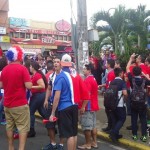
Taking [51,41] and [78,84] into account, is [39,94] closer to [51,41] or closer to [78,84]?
[78,84]

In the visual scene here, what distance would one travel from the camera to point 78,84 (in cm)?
551

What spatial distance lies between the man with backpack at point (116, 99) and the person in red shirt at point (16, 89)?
182 centimetres

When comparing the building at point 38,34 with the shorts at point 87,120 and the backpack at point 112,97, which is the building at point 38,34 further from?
→ the shorts at point 87,120

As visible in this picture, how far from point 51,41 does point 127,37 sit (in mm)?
30872

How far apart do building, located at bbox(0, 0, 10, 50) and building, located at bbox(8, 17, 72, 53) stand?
2.36 meters

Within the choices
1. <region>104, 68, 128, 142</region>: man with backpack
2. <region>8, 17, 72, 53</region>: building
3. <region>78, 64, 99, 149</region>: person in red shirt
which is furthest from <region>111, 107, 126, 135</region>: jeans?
<region>8, 17, 72, 53</region>: building

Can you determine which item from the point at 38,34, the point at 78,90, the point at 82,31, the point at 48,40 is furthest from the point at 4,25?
the point at 78,90

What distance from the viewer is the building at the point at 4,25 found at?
39.0 metres

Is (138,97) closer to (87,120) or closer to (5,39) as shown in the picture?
(87,120)

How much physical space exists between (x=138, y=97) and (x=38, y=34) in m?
43.3

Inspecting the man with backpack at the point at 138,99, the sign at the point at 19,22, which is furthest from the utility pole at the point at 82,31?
the sign at the point at 19,22

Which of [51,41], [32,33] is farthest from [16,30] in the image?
[51,41]

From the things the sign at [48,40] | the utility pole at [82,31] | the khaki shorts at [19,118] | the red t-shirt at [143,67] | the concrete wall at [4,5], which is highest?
the concrete wall at [4,5]

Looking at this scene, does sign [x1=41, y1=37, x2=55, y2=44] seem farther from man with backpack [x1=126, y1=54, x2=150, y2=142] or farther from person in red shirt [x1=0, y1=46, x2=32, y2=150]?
person in red shirt [x1=0, y1=46, x2=32, y2=150]
